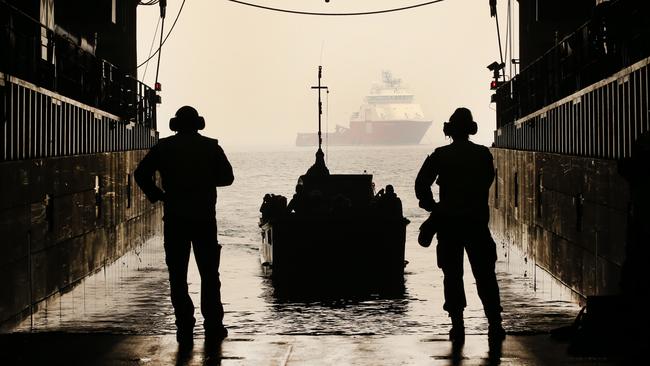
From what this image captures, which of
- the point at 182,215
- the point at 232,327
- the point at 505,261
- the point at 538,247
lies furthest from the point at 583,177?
the point at 505,261

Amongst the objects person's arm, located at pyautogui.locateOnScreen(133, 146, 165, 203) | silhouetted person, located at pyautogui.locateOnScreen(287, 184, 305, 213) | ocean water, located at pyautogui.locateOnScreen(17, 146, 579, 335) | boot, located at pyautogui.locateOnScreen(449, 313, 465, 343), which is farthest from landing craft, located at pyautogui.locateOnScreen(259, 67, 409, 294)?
person's arm, located at pyautogui.locateOnScreen(133, 146, 165, 203)

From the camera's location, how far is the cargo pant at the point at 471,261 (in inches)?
412

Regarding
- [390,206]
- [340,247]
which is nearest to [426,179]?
[340,247]

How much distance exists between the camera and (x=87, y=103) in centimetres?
2597

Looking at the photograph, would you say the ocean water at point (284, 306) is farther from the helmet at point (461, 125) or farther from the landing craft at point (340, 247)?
the helmet at point (461, 125)

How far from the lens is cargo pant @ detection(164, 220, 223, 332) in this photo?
10.5m

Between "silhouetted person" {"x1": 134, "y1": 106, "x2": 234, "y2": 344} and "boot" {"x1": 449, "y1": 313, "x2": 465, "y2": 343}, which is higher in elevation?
"silhouetted person" {"x1": 134, "y1": 106, "x2": 234, "y2": 344}

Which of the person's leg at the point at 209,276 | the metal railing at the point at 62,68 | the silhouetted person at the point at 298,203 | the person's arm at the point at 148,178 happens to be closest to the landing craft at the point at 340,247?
the silhouetted person at the point at 298,203

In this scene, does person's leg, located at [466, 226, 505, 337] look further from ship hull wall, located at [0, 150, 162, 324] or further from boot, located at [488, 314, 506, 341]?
ship hull wall, located at [0, 150, 162, 324]

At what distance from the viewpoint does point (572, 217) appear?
729 inches

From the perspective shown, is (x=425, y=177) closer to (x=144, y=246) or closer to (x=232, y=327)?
(x=232, y=327)

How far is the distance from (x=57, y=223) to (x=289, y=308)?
10.7 ft

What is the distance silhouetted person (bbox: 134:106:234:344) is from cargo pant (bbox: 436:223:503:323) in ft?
5.77

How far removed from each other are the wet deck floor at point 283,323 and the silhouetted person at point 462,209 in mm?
390
